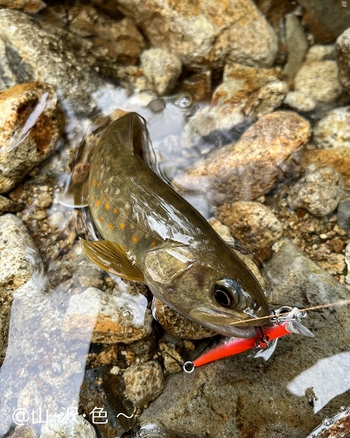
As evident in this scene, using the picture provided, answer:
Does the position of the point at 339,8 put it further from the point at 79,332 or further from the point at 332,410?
the point at 79,332

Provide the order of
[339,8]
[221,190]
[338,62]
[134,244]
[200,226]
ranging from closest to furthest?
1. [200,226]
2. [134,244]
3. [221,190]
4. [338,62]
5. [339,8]

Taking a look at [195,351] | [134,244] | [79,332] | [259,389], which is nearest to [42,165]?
[134,244]

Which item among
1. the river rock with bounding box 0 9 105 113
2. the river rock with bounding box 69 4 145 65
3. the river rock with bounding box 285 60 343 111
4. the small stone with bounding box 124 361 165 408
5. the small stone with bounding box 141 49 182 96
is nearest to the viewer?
the small stone with bounding box 124 361 165 408

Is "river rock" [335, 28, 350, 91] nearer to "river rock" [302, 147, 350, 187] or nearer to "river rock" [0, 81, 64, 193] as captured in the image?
"river rock" [302, 147, 350, 187]

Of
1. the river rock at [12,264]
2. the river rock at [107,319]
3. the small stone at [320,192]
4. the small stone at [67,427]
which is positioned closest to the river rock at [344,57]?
the small stone at [320,192]

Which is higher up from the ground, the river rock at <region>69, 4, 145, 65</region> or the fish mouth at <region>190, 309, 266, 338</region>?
the river rock at <region>69, 4, 145, 65</region>

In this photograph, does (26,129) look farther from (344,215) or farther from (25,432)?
(344,215)

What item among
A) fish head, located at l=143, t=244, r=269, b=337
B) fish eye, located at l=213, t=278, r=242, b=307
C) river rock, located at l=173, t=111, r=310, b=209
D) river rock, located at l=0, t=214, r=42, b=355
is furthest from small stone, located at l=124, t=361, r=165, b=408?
river rock, located at l=173, t=111, r=310, b=209
